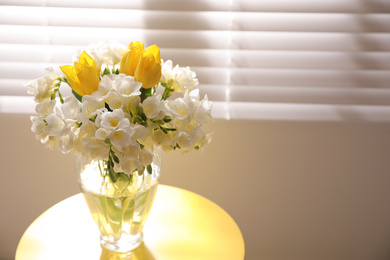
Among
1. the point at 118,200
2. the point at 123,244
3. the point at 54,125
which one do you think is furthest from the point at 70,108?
the point at 123,244

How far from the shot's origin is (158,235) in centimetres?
130

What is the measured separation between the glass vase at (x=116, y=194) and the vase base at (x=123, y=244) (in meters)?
0.03

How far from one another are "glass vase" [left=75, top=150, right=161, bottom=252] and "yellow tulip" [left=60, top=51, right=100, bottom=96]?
18 cm

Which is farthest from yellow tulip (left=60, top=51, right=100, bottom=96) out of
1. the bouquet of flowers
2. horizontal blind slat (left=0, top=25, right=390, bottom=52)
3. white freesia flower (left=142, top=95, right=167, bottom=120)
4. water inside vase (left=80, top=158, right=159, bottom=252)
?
horizontal blind slat (left=0, top=25, right=390, bottom=52)

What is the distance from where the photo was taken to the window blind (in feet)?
5.08

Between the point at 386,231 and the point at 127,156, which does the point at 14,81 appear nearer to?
the point at 127,156

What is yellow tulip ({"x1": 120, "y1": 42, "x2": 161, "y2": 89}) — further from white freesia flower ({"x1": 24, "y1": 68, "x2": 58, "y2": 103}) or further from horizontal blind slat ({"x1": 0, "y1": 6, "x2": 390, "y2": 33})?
horizontal blind slat ({"x1": 0, "y1": 6, "x2": 390, "y2": 33})

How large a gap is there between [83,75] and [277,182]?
106 cm

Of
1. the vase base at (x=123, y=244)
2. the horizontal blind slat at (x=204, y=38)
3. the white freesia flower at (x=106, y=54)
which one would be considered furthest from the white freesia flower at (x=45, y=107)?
the horizontal blind slat at (x=204, y=38)

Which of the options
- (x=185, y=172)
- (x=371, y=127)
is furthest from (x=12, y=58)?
(x=371, y=127)

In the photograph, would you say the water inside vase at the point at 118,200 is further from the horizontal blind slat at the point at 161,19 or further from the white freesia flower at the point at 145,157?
the horizontal blind slat at the point at 161,19

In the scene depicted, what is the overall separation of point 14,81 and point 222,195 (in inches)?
34.8

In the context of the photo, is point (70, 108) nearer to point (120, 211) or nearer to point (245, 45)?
point (120, 211)

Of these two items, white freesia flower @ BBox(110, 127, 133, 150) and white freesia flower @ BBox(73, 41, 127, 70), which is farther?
white freesia flower @ BBox(73, 41, 127, 70)
